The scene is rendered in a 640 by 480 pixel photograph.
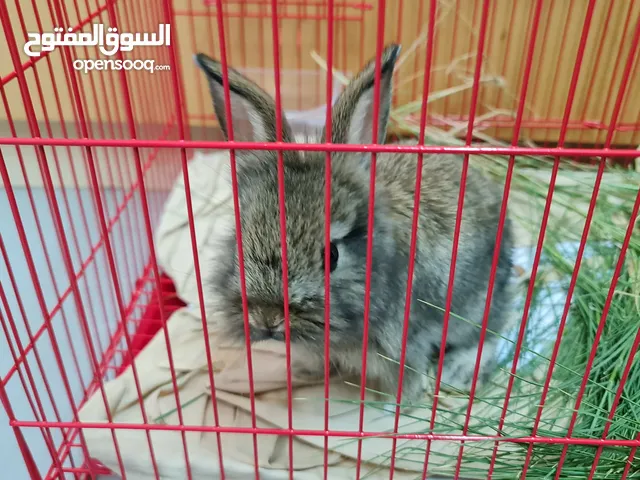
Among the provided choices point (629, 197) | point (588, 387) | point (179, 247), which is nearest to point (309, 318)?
point (588, 387)

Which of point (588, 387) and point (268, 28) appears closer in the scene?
point (588, 387)

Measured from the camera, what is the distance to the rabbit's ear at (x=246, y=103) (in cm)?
86

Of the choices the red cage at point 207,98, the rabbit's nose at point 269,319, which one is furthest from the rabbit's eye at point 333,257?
the red cage at point 207,98

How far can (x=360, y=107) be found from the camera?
91cm

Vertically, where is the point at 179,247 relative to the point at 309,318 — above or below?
below

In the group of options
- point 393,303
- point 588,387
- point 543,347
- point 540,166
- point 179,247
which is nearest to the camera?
point 393,303

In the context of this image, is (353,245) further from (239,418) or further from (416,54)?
(416,54)

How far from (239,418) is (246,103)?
689 millimetres

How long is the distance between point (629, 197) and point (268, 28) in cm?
126

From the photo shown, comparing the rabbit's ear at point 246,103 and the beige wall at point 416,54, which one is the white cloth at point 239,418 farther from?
the beige wall at point 416,54

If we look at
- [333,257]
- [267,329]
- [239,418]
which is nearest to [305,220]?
[333,257]

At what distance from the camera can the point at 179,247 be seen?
5.81ft

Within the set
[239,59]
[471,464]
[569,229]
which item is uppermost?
[239,59]

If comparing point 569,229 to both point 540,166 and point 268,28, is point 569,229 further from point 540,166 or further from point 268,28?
point 268,28
